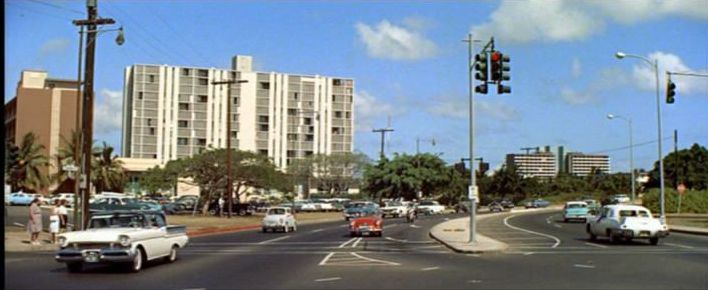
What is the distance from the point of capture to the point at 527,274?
1822cm

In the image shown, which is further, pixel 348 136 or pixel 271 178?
pixel 348 136

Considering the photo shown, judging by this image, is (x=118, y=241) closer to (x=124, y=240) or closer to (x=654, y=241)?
(x=124, y=240)

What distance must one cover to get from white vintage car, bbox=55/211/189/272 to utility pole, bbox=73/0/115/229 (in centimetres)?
1192

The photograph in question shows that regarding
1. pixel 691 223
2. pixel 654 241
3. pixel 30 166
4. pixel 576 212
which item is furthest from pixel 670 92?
pixel 30 166

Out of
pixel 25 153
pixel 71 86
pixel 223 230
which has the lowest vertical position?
pixel 223 230

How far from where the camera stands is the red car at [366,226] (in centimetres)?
3741

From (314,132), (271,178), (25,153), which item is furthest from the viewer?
(314,132)

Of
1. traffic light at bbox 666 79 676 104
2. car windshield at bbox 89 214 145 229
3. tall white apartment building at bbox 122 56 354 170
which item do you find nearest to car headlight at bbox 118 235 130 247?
car windshield at bbox 89 214 145 229

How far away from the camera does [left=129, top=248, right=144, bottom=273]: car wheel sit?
18859 mm

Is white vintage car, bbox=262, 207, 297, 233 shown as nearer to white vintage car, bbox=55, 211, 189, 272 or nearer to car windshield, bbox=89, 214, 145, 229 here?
white vintage car, bbox=55, 211, 189, 272

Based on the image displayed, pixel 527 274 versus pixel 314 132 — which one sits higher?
pixel 314 132

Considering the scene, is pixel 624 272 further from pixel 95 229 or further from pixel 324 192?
pixel 324 192

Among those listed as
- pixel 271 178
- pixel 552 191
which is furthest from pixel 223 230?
pixel 552 191

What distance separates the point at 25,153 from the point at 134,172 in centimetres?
2919
